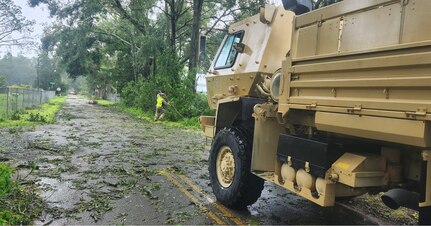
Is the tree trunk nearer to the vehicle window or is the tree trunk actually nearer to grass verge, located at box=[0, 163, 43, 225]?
the vehicle window

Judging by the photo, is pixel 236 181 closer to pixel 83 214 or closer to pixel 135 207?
pixel 135 207

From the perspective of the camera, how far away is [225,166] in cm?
597

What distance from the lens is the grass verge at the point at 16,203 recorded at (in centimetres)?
492

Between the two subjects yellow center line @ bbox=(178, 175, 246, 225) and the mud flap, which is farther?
yellow center line @ bbox=(178, 175, 246, 225)

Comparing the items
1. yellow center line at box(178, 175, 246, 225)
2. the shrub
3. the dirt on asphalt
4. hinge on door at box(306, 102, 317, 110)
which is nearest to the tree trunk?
the dirt on asphalt

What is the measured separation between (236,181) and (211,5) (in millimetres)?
29036

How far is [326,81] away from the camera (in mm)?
4051

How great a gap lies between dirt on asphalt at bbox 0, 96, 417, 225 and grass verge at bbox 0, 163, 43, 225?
6.0 inches

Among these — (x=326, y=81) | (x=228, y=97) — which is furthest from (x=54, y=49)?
(x=326, y=81)

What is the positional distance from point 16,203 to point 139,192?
78.3 inches

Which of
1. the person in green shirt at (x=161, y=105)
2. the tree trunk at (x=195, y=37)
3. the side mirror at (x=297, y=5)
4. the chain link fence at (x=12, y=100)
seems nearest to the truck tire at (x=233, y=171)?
the side mirror at (x=297, y=5)

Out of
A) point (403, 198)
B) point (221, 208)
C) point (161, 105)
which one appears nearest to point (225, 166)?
point (221, 208)

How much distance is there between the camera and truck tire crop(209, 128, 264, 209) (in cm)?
546

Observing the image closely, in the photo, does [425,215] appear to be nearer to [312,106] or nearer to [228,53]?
[312,106]
